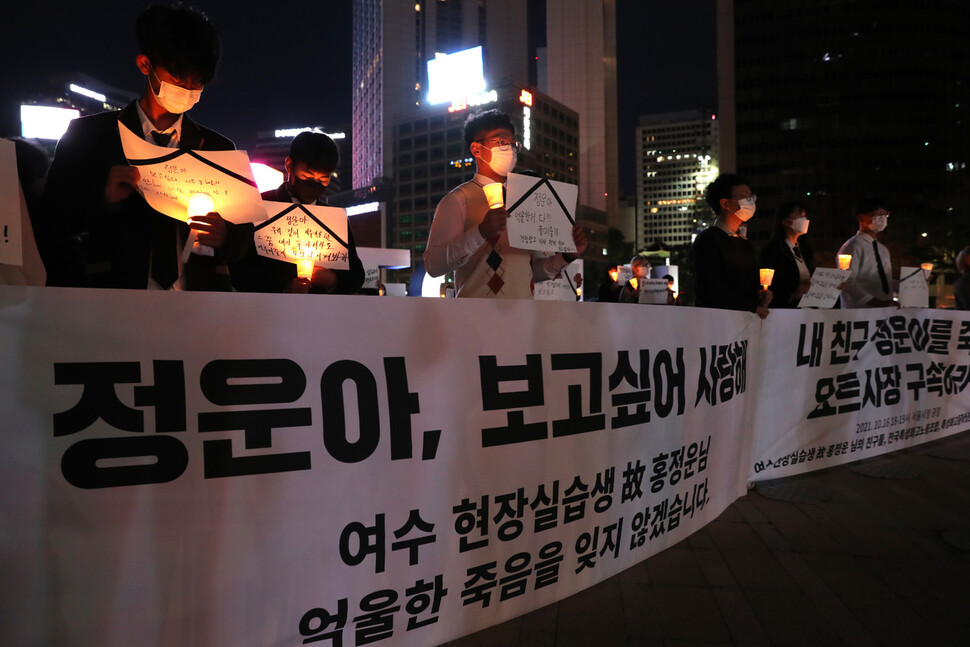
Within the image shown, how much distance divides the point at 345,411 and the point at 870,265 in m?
5.98

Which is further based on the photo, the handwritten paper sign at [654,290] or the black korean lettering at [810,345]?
the handwritten paper sign at [654,290]

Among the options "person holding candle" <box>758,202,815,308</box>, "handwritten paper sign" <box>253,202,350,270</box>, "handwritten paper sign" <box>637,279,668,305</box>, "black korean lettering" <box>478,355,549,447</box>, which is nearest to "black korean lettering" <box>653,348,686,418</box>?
"black korean lettering" <box>478,355,549,447</box>

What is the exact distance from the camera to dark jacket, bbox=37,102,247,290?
7.18 ft

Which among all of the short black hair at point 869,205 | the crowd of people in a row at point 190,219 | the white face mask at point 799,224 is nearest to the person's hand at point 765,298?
the crowd of people in a row at point 190,219

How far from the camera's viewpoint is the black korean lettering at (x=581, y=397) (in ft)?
7.91

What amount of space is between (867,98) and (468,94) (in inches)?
2429

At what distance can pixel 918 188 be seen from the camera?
9144cm

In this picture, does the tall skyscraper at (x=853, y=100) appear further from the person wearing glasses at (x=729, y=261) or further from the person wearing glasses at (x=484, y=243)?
the person wearing glasses at (x=484, y=243)

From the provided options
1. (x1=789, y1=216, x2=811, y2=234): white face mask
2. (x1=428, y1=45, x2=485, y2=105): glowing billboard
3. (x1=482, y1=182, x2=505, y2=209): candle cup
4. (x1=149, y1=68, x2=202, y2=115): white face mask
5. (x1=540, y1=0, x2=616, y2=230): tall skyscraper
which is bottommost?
(x1=482, y1=182, x2=505, y2=209): candle cup

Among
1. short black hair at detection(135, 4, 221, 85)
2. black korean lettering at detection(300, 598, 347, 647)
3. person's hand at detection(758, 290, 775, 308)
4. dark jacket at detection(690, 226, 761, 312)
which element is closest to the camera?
black korean lettering at detection(300, 598, 347, 647)

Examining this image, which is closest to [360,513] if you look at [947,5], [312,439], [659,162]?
[312,439]

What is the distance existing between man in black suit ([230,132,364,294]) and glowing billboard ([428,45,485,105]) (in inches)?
2823

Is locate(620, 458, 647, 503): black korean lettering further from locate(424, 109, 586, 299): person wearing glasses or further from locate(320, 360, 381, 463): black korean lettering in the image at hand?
locate(320, 360, 381, 463): black korean lettering

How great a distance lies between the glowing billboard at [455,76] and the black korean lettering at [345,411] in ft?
241
